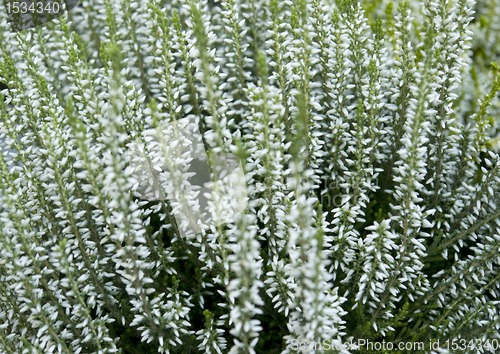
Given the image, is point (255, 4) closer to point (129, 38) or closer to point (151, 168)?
point (129, 38)

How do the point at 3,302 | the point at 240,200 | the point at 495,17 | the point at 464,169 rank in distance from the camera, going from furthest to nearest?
the point at 495,17 → the point at 464,169 → the point at 3,302 → the point at 240,200

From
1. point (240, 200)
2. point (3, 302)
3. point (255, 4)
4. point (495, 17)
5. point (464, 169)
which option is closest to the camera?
point (240, 200)

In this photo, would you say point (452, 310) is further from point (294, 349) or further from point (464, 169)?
point (294, 349)

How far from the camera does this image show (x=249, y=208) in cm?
280

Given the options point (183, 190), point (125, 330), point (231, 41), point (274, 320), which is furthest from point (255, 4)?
point (125, 330)

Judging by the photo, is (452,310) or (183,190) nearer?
(183,190)

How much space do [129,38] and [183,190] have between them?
2.07m

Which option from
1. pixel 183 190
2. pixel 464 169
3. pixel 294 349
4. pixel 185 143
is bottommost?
pixel 294 349

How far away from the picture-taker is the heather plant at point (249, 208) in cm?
253

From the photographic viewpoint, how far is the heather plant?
2.53 metres

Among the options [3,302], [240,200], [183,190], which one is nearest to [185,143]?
[183,190]

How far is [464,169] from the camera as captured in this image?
358 cm

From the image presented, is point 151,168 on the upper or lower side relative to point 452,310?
upper

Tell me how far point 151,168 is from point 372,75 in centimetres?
176
